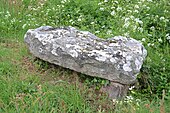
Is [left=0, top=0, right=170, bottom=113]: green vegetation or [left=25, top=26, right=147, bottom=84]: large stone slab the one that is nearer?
[left=0, top=0, right=170, bottom=113]: green vegetation

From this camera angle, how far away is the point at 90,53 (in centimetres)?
431

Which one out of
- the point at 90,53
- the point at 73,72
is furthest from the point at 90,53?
the point at 73,72

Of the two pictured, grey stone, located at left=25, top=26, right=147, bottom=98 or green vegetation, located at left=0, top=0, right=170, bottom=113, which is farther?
grey stone, located at left=25, top=26, right=147, bottom=98

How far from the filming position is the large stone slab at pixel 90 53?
13.7 feet

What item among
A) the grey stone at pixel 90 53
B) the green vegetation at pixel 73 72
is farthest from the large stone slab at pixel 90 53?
the green vegetation at pixel 73 72

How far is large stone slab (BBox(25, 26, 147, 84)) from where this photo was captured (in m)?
4.19

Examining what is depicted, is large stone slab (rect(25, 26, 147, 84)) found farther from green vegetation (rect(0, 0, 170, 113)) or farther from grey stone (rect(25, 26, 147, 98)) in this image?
green vegetation (rect(0, 0, 170, 113))

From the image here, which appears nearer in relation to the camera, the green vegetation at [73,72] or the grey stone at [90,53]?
the green vegetation at [73,72]

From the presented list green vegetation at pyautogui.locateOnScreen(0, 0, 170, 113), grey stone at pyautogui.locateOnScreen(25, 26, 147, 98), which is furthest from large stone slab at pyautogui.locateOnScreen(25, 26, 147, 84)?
green vegetation at pyautogui.locateOnScreen(0, 0, 170, 113)

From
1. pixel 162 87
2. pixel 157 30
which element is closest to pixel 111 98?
pixel 162 87

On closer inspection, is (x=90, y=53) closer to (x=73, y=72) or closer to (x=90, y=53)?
(x=90, y=53)

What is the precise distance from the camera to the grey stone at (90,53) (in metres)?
4.19

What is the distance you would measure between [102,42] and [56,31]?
0.74m

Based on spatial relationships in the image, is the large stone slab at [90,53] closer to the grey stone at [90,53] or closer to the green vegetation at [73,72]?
the grey stone at [90,53]
